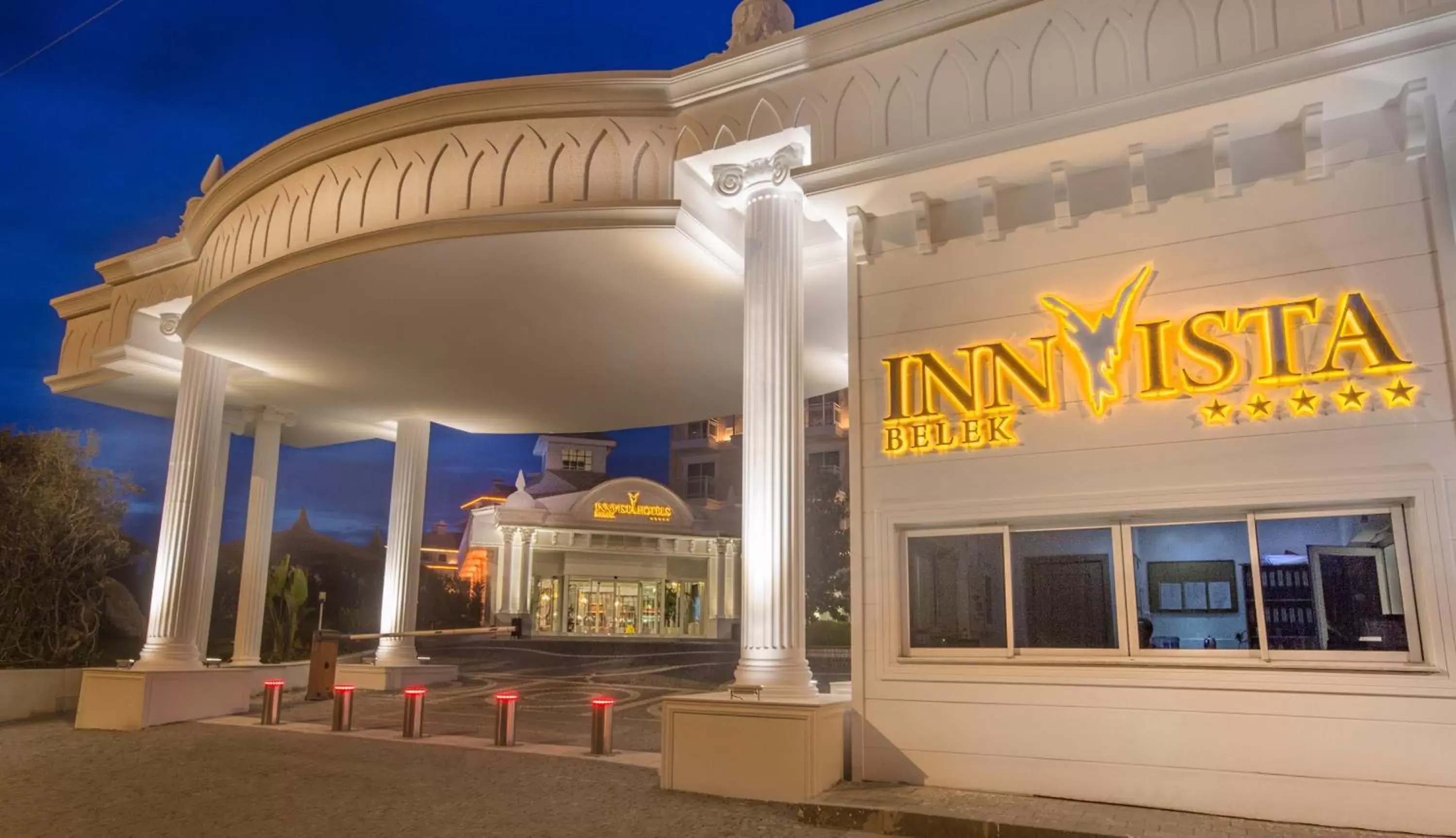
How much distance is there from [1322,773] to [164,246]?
15493mm

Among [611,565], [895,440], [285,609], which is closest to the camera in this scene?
[895,440]

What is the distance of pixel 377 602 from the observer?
40.2 meters

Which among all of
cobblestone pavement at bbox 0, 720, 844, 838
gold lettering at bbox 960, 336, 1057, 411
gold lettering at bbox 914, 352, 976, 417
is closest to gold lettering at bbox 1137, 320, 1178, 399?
gold lettering at bbox 960, 336, 1057, 411

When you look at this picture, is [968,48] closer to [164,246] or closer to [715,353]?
[715,353]

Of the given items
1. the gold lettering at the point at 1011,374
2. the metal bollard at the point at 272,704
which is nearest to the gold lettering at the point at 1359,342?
the gold lettering at the point at 1011,374

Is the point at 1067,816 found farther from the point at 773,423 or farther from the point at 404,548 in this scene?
the point at 404,548

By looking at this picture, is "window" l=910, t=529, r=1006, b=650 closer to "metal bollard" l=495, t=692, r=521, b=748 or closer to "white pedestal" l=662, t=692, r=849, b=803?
"white pedestal" l=662, t=692, r=849, b=803

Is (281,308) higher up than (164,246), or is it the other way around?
(164,246)

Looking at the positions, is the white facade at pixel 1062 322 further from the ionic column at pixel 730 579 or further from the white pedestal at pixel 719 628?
the ionic column at pixel 730 579

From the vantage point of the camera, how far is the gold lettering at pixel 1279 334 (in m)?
7.09

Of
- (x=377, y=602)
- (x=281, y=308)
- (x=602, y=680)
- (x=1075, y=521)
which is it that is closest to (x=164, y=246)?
(x=281, y=308)

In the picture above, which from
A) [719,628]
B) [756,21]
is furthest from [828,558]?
[756,21]

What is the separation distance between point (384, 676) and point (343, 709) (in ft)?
19.3

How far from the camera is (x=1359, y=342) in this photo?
6.88 meters
